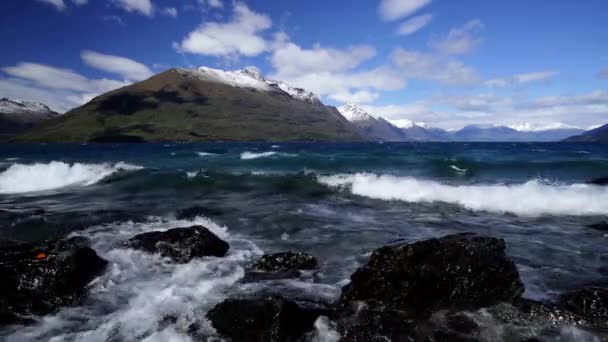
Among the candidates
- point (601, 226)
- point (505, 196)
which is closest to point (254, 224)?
point (601, 226)

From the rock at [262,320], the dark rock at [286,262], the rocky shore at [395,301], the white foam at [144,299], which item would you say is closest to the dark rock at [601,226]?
the rocky shore at [395,301]

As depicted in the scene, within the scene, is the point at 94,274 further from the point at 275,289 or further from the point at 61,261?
the point at 275,289

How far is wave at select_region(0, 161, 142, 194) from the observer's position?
3134 centimetres

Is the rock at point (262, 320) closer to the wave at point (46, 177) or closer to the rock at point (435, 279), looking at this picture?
the rock at point (435, 279)

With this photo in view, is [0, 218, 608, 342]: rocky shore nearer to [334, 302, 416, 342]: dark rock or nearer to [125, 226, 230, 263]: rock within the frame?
[334, 302, 416, 342]: dark rock

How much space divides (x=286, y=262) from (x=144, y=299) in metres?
4.02

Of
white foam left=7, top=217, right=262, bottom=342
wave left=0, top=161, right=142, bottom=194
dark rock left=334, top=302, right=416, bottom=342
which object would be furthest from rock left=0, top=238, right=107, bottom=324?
wave left=0, top=161, right=142, bottom=194

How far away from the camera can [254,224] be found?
1769 cm

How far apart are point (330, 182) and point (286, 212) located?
1239 centimetres

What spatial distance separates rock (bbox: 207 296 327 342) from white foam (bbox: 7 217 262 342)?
37 cm

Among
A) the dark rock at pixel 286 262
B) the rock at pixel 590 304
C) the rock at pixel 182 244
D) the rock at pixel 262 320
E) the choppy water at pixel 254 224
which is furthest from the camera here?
the rock at pixel 182 244

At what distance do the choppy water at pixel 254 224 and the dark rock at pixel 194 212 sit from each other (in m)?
0.31

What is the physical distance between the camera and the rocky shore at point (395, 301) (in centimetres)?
757

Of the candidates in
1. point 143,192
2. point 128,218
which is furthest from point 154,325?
point 143,192
